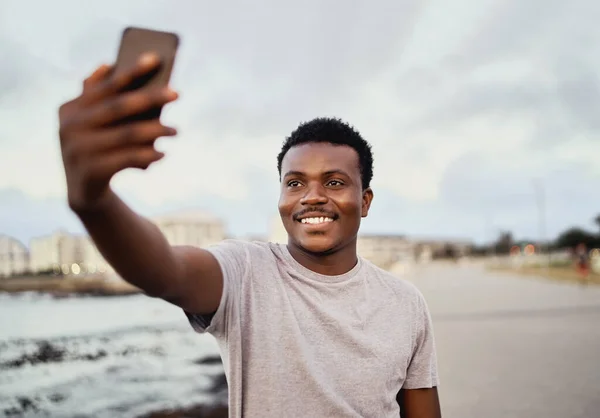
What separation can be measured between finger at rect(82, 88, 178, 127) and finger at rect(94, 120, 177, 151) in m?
0.02

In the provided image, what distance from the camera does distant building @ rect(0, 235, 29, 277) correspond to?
468ft

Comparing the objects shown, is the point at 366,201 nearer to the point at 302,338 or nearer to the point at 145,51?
the point at 302,338

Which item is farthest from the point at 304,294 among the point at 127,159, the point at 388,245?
the point at 388,245

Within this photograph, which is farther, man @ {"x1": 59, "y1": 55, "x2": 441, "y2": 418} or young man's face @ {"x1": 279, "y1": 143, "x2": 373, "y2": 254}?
young man's face @ {"x1": 279, "y1": 143, "x2": 373, "y2": 254}

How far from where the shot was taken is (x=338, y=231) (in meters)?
1.98

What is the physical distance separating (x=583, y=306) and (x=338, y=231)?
15776 mm

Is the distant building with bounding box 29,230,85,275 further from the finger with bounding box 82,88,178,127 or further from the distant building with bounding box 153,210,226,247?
the finger with bounding box 82,88,178,127

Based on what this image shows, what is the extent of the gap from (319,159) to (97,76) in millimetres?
1157

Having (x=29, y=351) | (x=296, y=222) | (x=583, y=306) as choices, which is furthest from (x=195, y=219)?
(x=296, y=222)

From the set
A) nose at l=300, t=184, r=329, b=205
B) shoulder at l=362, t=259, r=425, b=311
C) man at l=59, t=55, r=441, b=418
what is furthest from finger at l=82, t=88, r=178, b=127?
shoulder at l=362, t=259, r=425, b=311

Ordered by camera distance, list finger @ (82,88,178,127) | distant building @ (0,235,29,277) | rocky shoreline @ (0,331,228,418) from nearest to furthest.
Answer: finger @ (82,88,178,127)
rocky shoreline @ (0,331,228,418)
distant building @ (0,235,29,277)

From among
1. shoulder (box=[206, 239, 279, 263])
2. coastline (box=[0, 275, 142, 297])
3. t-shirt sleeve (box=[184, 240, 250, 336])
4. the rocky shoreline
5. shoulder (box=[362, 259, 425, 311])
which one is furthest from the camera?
coastline (box=[0, 275, 142, 297])

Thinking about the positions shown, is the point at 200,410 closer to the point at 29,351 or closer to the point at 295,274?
the point at 295,274

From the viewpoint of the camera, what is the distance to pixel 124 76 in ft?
2.89
